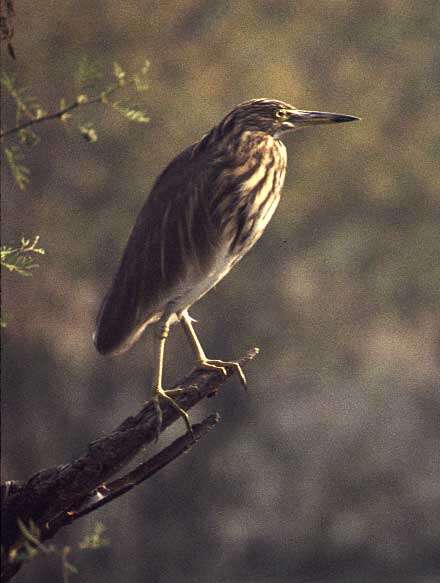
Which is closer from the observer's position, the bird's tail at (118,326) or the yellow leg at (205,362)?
the yellow leg at (205,362)

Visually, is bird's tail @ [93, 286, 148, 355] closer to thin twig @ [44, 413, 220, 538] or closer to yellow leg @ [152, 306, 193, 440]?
yellow leg @ [152, 306, 193, 440]

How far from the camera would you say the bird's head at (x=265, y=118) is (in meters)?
3.61

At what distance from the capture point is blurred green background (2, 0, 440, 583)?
30.6 ft

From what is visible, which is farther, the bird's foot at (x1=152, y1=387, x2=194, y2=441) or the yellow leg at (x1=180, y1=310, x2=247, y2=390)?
the yellow leg at (x1=180, y1=310, x2=247, y2=390)

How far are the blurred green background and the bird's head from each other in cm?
512

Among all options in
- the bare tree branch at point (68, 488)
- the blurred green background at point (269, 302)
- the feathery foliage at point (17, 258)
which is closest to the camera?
Result: the feathery foliage at point (17, 258)

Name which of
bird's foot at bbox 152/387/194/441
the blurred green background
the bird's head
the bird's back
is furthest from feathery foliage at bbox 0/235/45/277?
the blurred green background

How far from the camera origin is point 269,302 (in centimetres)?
977

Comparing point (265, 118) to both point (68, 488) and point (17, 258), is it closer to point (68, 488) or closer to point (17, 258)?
point (17, 258)

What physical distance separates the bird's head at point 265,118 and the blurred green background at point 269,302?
5.12m

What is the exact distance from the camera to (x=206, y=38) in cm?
984

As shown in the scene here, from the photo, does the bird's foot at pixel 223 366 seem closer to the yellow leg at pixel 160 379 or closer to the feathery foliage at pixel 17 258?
the yellow leg at pixel 160 379

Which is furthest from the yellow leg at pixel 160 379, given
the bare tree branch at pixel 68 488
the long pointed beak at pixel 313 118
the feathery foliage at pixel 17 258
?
the long pointed beak at pixel 313 118

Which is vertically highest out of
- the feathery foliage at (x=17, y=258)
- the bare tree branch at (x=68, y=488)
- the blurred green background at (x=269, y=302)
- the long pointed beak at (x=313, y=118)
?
the feathery foliage at (x=17, y=258)
